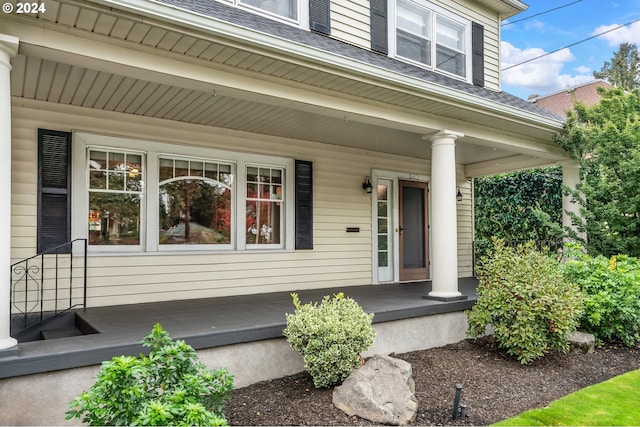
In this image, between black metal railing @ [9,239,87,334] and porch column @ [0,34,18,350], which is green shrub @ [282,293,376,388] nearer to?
porch column @ [0,34,18,350]

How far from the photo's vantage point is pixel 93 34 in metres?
3.20

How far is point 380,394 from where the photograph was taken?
3.17m

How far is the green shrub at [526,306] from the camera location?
430 cm

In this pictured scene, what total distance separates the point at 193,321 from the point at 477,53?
6.34 m

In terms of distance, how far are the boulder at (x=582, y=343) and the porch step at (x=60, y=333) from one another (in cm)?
506

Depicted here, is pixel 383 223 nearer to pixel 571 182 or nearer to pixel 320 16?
pixel 571 182

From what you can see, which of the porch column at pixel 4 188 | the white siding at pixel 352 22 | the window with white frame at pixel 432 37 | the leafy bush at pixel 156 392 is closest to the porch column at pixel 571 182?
the window with white frame at pixel 432 37

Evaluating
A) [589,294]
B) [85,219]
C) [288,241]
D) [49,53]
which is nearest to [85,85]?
[49,53]

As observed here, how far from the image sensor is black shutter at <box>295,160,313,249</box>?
6.46 meters

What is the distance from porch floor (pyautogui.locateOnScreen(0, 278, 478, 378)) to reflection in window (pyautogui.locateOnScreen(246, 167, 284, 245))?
837 mm

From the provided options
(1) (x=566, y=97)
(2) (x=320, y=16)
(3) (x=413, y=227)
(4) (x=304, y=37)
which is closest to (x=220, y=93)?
(4) (x=304, y=37)

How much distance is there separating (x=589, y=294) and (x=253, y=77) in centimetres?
443

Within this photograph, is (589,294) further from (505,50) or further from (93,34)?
(505,50)

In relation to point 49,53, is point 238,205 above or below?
below
